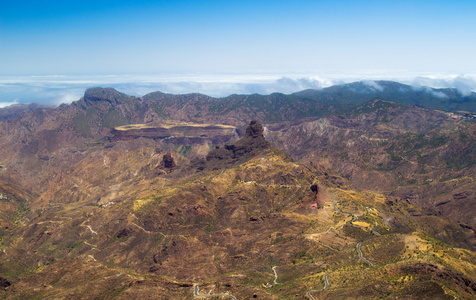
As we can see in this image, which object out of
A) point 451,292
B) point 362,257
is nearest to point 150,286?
point 362,257

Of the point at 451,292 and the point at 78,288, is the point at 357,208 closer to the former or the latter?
the point at 451,292

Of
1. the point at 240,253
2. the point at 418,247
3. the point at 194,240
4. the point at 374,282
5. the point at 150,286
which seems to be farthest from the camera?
the point at 194,240

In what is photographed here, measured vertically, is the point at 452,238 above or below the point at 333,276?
below

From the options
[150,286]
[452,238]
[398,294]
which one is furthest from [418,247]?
[150,286]

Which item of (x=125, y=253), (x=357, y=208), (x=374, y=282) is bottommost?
(x=125, y=253)

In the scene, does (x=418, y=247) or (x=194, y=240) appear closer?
(x=418, y=247)

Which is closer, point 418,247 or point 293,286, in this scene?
point 293,286

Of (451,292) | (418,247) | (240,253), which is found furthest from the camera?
(240,253)

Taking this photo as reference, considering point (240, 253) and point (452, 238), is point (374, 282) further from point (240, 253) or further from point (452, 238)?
point (452, 238)

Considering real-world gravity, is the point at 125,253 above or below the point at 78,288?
below

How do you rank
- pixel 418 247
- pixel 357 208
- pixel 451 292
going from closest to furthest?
pixel 451 292
pixel 418 247
pixel 357 208
